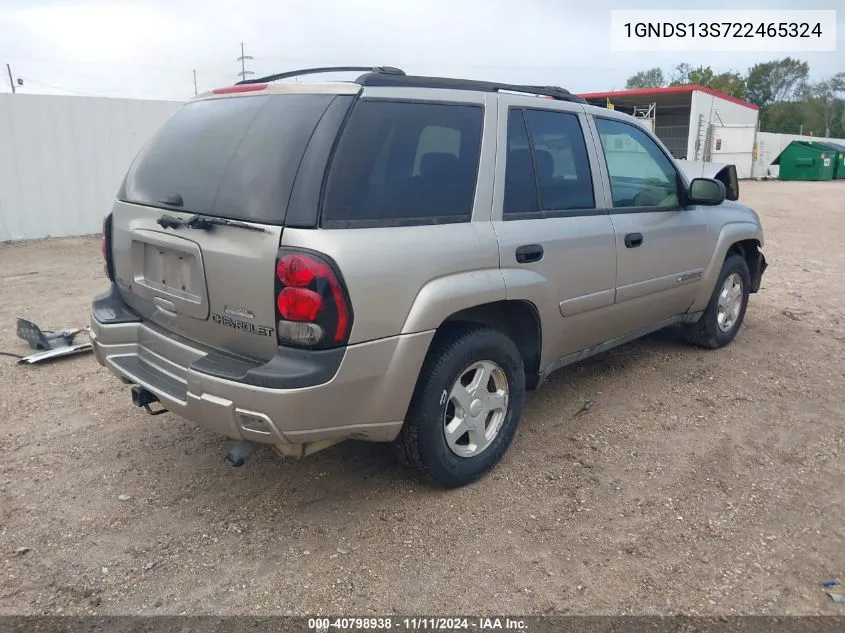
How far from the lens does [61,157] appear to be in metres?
11.8

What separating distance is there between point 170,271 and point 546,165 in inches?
78.3

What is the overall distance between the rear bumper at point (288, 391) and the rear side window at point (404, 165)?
1.78 feet

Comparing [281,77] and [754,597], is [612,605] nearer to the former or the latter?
[754,597]

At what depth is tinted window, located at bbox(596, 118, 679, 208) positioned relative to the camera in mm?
4191

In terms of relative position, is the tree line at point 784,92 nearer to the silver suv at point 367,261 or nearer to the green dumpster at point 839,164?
the green dumpster at point 839,164

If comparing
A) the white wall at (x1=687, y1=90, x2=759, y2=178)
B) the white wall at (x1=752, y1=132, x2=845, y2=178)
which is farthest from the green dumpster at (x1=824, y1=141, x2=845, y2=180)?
the white wall at (x1=687, y1=90, x2=759, y2=178)

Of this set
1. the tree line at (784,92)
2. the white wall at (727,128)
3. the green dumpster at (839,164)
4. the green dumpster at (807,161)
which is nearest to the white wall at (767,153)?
the green dumpster at (807,161)

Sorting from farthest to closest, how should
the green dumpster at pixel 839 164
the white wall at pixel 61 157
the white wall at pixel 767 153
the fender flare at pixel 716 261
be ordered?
1. the green dumpster at pixel 839 164
2. the white wall at pixel 767 153
3. the white wall at pixel 61 157
4. the fender flare at pixel 716 261

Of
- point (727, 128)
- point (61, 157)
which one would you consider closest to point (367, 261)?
point (61, 157)

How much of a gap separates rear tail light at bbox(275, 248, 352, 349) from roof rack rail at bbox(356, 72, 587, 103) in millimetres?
871

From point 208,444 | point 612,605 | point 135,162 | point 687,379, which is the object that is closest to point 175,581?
point 208,444

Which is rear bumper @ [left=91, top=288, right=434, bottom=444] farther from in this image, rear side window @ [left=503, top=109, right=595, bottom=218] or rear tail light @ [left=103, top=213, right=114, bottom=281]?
rear side window @ [left=503, top=109, right=595, bottom=218]

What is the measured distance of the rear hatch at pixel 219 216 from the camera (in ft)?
9.07

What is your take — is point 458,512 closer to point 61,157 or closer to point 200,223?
point 200,223
